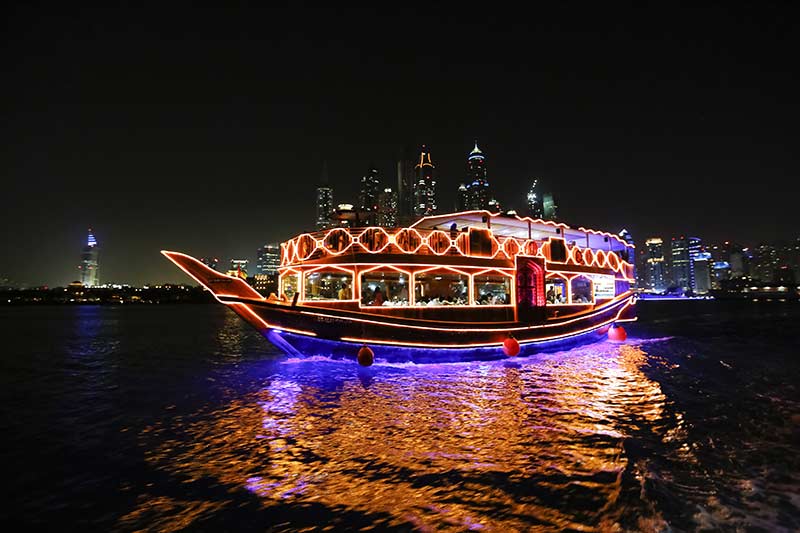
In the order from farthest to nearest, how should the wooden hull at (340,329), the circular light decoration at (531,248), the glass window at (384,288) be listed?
the circular light decoration at (531,248), the glass window at (384,288), the wooden hull at (340,329)

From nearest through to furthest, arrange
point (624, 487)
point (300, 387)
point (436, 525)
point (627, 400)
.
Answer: point (436, 525), point (624, 487), point (627, 400), point (300, 387)

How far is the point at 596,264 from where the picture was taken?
72.3 ft

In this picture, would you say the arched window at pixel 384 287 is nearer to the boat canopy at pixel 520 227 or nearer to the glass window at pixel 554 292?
the boat canopy at pixel 520 227

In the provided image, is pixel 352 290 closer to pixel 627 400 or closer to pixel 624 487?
pixel 627 400

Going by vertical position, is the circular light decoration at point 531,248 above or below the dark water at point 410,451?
above

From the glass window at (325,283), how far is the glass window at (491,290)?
5.28 meters

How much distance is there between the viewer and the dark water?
5.16 m

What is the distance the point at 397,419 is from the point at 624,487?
4.48 meters

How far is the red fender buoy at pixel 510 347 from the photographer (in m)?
16.0

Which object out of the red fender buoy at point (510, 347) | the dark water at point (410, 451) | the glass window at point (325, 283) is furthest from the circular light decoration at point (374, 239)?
the red fender buoy at point (510, 347)

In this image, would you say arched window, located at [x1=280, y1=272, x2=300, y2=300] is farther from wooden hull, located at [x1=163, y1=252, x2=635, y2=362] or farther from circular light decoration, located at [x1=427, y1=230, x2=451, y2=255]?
circular light decoration, located at [x1=427, y1=230, x2=451, y2=255]

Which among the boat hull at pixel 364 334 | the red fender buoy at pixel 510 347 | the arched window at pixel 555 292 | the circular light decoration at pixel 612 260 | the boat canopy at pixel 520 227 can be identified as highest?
the boat canopy at pixel 520 227

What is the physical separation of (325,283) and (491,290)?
9395 mm

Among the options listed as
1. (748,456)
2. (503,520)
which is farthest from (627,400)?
(503,520)
